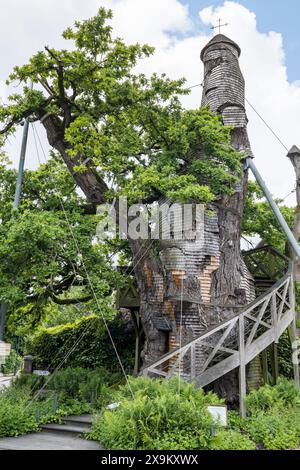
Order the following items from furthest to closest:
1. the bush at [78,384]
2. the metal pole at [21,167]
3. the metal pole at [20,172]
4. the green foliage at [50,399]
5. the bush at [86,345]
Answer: the bush at [86,345] < the bush at [78,384] < the metal pole at [21,167] < the metal pole at [20,172] < the green foliage at [50,399]

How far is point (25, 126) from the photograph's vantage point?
35.5 ft

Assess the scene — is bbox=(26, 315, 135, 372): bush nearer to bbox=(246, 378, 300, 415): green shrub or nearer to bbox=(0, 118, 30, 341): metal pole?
bbox=(0, 118, 30, 341): metal pole

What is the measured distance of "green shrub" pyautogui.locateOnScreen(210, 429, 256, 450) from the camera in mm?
6667

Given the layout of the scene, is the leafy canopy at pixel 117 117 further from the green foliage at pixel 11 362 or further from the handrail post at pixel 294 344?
the green foliage at pixel 11 362

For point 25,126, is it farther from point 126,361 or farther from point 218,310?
point 126,361

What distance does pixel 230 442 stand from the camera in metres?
7.12

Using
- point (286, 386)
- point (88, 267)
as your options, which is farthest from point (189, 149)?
point (286, 386)

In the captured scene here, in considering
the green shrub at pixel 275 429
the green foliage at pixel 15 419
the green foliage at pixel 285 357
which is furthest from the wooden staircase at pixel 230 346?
the green foliage at pixel 285 357

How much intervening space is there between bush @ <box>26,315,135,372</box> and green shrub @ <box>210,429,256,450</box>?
7.30 meters

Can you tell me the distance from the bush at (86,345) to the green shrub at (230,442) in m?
7.30

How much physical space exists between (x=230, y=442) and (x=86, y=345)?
395 inches

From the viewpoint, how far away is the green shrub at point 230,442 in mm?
6667

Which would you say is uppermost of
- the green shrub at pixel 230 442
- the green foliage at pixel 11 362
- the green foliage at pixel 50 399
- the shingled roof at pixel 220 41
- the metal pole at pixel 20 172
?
the shingled roof at pixel 220 41

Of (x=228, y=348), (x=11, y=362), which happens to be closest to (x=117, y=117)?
(x=228, y=348)
